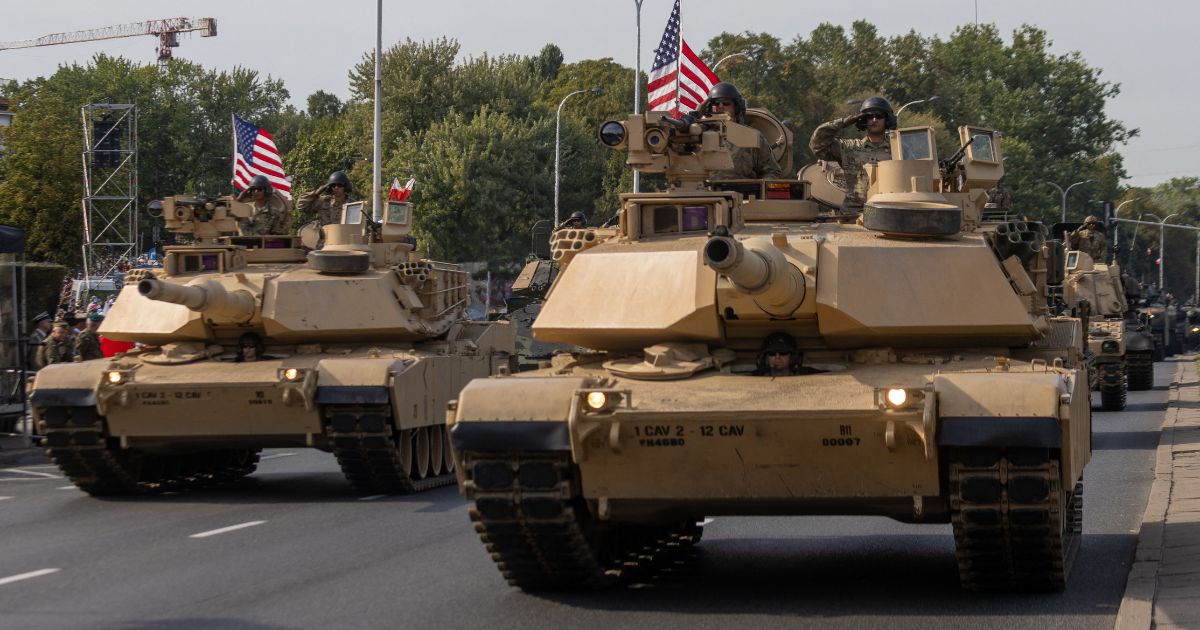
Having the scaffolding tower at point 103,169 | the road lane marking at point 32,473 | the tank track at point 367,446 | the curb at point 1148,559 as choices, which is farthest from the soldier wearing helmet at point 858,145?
the scaffolding tower at point 103,169

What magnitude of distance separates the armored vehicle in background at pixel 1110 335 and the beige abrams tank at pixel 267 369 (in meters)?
12.0

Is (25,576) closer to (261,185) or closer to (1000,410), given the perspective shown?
(1000,410)

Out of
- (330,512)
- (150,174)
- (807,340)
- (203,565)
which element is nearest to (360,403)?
(330,512)

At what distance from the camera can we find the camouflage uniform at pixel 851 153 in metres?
13.2

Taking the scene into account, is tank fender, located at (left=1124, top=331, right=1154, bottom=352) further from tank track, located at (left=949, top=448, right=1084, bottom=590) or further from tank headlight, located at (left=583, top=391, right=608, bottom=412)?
tank headlight, located at (left=583, top=391, right=608, bottom=412)

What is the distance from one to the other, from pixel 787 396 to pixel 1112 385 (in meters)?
18.9

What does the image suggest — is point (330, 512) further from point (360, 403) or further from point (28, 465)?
point (28, 465)

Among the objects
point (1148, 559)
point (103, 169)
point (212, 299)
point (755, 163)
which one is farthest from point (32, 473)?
point (103, 169)

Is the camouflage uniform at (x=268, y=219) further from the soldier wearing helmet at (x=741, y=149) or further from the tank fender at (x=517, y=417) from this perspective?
the tank fender at (x=517, y=417)

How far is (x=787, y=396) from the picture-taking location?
976 centimetres

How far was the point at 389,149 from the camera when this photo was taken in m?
64.1

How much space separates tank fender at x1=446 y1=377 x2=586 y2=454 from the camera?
9.69 meters

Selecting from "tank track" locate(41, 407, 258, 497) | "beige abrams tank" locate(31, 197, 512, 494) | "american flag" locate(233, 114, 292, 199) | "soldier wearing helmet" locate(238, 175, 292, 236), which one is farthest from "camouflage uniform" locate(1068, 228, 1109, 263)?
"tank track" locate(41, 407, 258, 497)

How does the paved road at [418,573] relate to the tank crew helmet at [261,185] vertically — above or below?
below
